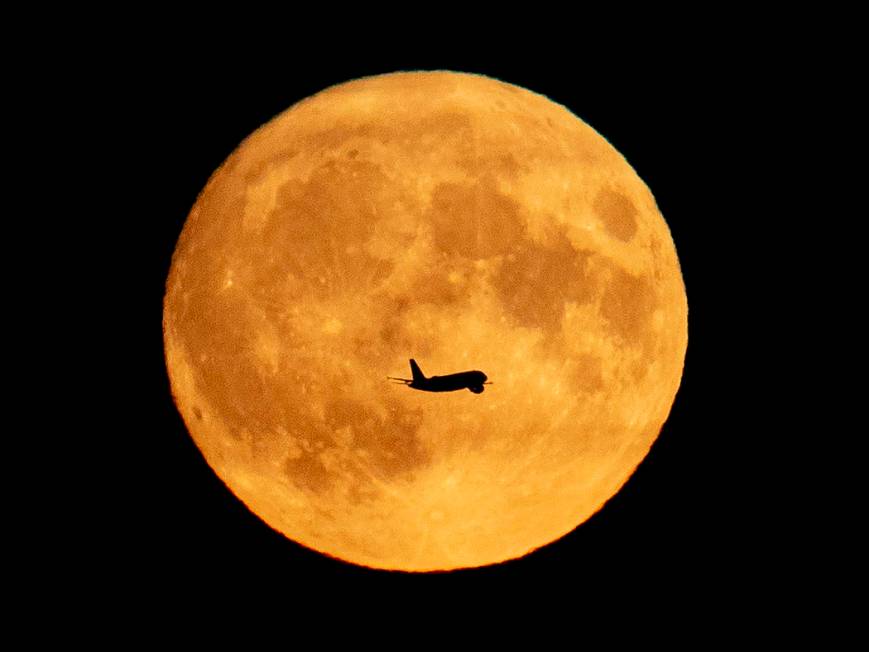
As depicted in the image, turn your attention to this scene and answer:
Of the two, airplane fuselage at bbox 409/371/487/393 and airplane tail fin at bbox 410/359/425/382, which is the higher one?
airplane tail fin at bbox 410/359/425/382

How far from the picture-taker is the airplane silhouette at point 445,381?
427cm

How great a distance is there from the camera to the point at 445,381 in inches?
168

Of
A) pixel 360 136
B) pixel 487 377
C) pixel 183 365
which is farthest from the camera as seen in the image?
pixel 183 365

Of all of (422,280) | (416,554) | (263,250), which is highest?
(263,250)

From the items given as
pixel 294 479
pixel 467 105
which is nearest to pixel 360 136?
pixel 467 105

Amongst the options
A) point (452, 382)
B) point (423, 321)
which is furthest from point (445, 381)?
point (423, 321)

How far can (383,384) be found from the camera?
4.35m

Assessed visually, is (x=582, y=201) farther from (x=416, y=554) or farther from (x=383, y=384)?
(x=416, y=554)

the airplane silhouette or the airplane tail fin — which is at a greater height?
the airplane tail fin

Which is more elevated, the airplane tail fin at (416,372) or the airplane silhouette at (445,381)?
the airplane tail fin at (416,372)

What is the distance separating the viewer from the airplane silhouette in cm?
427

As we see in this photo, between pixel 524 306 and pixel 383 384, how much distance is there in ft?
2.80

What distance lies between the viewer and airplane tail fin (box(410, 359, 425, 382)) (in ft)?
14.1

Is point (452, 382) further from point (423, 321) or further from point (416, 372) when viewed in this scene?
point (423, 321)
